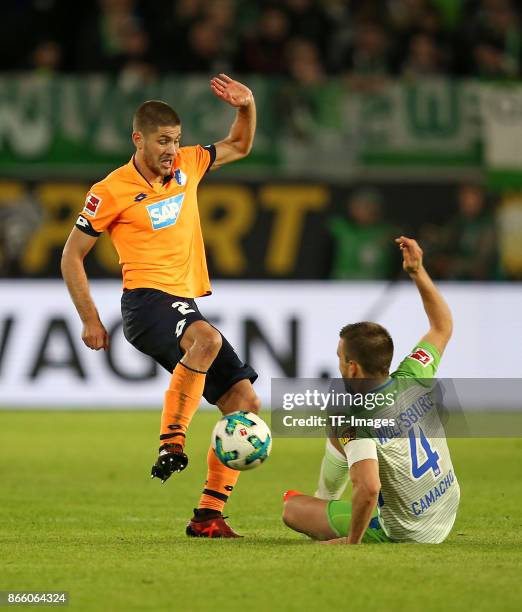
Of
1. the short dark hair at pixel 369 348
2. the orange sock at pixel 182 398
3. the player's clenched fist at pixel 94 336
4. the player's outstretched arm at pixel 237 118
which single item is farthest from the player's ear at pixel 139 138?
the short dark hair at pixel 369 348

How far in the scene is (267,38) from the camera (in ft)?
56.8

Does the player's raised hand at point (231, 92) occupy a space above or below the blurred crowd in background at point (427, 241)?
above

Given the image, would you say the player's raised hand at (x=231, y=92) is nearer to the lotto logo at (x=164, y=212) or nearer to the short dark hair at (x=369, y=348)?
the lotto logo at (x=164, y=212)

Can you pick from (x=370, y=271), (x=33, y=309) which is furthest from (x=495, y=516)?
(x=370, y=271)

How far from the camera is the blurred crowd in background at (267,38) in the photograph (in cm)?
1714

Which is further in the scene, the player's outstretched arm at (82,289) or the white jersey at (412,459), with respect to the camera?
the player's outstretched arm at (82,289)

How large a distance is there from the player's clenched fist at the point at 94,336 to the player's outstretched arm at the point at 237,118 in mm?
1338

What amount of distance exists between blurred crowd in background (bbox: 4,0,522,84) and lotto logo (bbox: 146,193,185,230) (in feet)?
31.5

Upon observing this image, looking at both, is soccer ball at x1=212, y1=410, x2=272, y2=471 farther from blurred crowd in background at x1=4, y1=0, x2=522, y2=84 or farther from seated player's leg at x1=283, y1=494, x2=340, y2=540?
blurred crowd in background at x1=4, y1=0, x2=522, y2=84

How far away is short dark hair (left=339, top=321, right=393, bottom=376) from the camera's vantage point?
231 inches

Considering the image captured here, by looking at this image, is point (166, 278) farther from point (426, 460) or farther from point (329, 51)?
point (329, 51)

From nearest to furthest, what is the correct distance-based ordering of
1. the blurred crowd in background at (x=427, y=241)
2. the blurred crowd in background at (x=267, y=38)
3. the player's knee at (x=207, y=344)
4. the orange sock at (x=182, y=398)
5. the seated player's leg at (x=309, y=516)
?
the seated player's leg at (x=309, y=516) → the orange sock at (x=182, y=398) → the player's knee at (x=207, y=344) → the blurred crowd in background at (x=427, y=241) → the blurred crowd in background at (x=267, y=38)

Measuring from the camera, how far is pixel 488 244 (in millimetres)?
16391

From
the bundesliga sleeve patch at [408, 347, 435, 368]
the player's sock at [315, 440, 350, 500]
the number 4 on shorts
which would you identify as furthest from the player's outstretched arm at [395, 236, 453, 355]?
the player's sock at [315, 440, 350, 500]
